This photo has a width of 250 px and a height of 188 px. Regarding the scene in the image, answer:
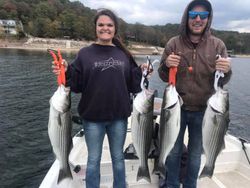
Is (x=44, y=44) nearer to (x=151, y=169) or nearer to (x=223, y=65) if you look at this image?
(x=151, y=169)

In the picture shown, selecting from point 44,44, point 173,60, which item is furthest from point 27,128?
point 44,44

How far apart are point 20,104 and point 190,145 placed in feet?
48.6

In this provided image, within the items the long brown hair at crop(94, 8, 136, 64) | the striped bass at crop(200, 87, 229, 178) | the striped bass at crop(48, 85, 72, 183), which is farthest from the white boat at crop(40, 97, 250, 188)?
the long brown hair at crop(94, 8, 136, 64)

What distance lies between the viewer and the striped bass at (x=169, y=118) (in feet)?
11.8

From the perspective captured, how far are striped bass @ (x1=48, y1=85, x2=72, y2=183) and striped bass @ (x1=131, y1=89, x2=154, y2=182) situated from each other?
2.82 feet

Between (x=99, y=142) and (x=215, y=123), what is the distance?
1.56 m

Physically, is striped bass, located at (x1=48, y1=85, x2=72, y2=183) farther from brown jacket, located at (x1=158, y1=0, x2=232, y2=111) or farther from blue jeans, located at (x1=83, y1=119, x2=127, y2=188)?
brown jacket, located at (x1=158, y1=0, x2=232, y2=111)

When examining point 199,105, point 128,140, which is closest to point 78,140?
point 128,140

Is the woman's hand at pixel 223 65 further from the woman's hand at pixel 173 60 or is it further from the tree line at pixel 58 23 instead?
the tree line at pixel 58 23

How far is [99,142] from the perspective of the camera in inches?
155

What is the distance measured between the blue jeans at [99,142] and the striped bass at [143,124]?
245mm

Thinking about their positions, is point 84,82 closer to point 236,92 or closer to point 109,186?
point 109,186

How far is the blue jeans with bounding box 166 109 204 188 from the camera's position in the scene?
4066 millimetres

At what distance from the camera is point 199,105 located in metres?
4.00
